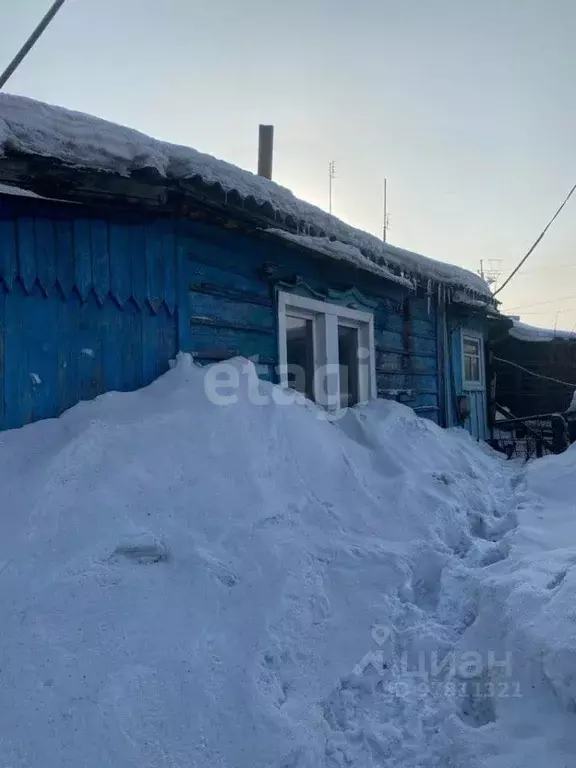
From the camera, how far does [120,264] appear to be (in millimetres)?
3926

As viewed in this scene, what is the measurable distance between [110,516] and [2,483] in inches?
21.6

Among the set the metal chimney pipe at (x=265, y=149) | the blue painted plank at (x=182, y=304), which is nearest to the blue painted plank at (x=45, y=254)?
the blue painted plank at (x=182, y=304)

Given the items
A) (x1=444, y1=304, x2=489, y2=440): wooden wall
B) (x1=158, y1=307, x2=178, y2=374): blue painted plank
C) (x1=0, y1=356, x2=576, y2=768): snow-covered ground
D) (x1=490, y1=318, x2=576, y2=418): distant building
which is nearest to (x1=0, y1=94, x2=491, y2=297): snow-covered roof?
(x1=158, y1=307, x2=178, y2=374): blue painted plank

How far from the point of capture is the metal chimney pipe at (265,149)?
805cm

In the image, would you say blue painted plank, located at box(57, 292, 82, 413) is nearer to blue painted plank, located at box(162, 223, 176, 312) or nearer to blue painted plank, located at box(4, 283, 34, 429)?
blue painted plank, located at box(4, 283, 34, 429)

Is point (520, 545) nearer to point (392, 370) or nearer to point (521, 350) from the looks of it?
point (392, 370)

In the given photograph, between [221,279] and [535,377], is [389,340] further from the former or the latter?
[535,377]

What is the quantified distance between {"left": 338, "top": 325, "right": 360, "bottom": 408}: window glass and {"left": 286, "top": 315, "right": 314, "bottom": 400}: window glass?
26.6 inches

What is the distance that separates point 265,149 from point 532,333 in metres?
7.87

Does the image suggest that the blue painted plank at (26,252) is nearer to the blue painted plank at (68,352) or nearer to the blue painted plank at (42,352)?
the blue painted plank at (42,352)

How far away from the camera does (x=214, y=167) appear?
4168 millimetres

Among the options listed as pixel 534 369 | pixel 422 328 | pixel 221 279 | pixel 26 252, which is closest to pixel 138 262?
pixel 26 252

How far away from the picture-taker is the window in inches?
399

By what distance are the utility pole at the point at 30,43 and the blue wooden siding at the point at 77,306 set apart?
76cm
